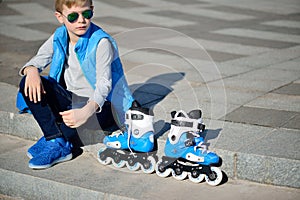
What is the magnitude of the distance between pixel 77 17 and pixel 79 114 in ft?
2.43

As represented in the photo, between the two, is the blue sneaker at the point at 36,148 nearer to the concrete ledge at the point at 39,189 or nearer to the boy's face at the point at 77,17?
the concrete ledge at the point at 39,189

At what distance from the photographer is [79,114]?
3.92 metres

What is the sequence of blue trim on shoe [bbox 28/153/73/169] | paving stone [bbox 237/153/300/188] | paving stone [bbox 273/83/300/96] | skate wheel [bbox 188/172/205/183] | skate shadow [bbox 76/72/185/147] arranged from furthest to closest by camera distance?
paving stone [bbox 273/83/300/96] → skate shadow [bbox 76/72/185/147] → blue trim on shoe [bbox 28/153/73/169] → skate wheel [bbox 188/172/205/183] → paving stone [bbox 237/153/300/188]

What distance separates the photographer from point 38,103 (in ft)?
13.6

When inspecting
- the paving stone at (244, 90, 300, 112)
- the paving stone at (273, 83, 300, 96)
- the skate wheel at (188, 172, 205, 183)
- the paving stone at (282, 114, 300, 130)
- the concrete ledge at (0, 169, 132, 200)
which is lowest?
the concrete ledge at (0, 169, 132, 200)

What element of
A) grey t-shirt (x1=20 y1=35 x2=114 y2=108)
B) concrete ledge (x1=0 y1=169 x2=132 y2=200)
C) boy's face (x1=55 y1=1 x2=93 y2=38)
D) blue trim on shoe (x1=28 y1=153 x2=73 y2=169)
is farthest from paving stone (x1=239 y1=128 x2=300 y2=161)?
boy's face (x1=55 y1=1 x2=93 y2=38)

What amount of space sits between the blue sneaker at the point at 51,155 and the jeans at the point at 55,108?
61 mm

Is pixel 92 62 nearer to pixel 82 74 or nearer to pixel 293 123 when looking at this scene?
pixel 82 74

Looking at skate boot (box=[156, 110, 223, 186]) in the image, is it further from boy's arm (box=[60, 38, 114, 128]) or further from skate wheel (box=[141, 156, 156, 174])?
boy's arm (box=[60, 38, 114, 128])

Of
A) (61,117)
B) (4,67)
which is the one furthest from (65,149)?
(4,67)

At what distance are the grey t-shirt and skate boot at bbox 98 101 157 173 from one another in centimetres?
25

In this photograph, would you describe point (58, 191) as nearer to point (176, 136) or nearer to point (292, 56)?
point (176, 136)

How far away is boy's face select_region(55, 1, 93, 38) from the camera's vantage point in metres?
4.13

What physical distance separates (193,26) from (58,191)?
6.05m
